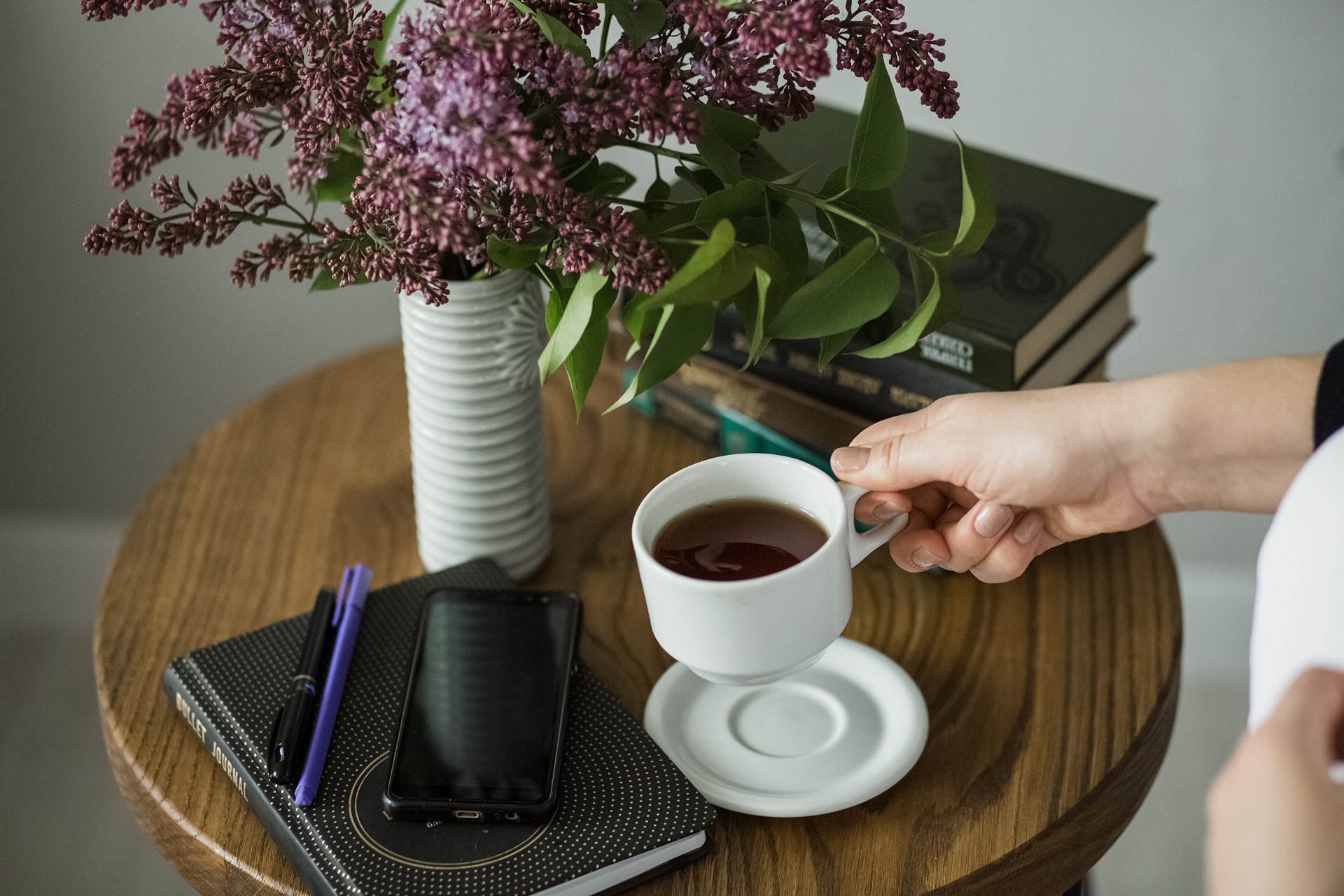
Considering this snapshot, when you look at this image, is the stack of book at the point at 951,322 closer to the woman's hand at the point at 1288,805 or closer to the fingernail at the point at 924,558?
the fingernail at the point at 924,558

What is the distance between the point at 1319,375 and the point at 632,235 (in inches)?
15.7

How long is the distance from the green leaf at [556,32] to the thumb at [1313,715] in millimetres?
433

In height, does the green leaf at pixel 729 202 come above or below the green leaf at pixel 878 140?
below

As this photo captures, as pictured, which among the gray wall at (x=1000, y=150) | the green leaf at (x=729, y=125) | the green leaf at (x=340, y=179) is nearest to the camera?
the green leaf at (x=729, y=125)

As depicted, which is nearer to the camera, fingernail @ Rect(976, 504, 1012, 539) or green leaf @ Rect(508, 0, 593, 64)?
green leaf @ Rect(508, 0, 593, 64)

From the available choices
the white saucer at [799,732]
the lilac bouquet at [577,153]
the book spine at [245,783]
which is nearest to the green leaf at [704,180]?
the lilac bouquet at [577,153]

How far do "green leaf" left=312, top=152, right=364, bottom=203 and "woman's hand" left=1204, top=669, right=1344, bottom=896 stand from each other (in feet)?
2.00

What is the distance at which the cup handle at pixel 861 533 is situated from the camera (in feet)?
2.14

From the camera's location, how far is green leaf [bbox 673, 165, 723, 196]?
689 mm

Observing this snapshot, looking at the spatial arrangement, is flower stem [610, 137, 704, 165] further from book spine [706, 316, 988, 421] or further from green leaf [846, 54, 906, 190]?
book spine [706, 316, 988, 421]

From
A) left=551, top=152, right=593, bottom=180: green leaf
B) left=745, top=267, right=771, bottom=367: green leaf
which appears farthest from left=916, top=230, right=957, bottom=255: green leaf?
left=551, top=152, right=593, bottom=180: green leaf

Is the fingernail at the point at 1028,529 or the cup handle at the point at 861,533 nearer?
the cup handle at the point at 861,533

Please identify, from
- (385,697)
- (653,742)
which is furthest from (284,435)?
(653,742)

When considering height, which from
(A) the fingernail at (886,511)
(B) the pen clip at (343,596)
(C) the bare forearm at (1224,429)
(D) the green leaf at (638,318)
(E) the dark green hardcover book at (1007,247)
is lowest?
(B) the pen clip at (343,596)
